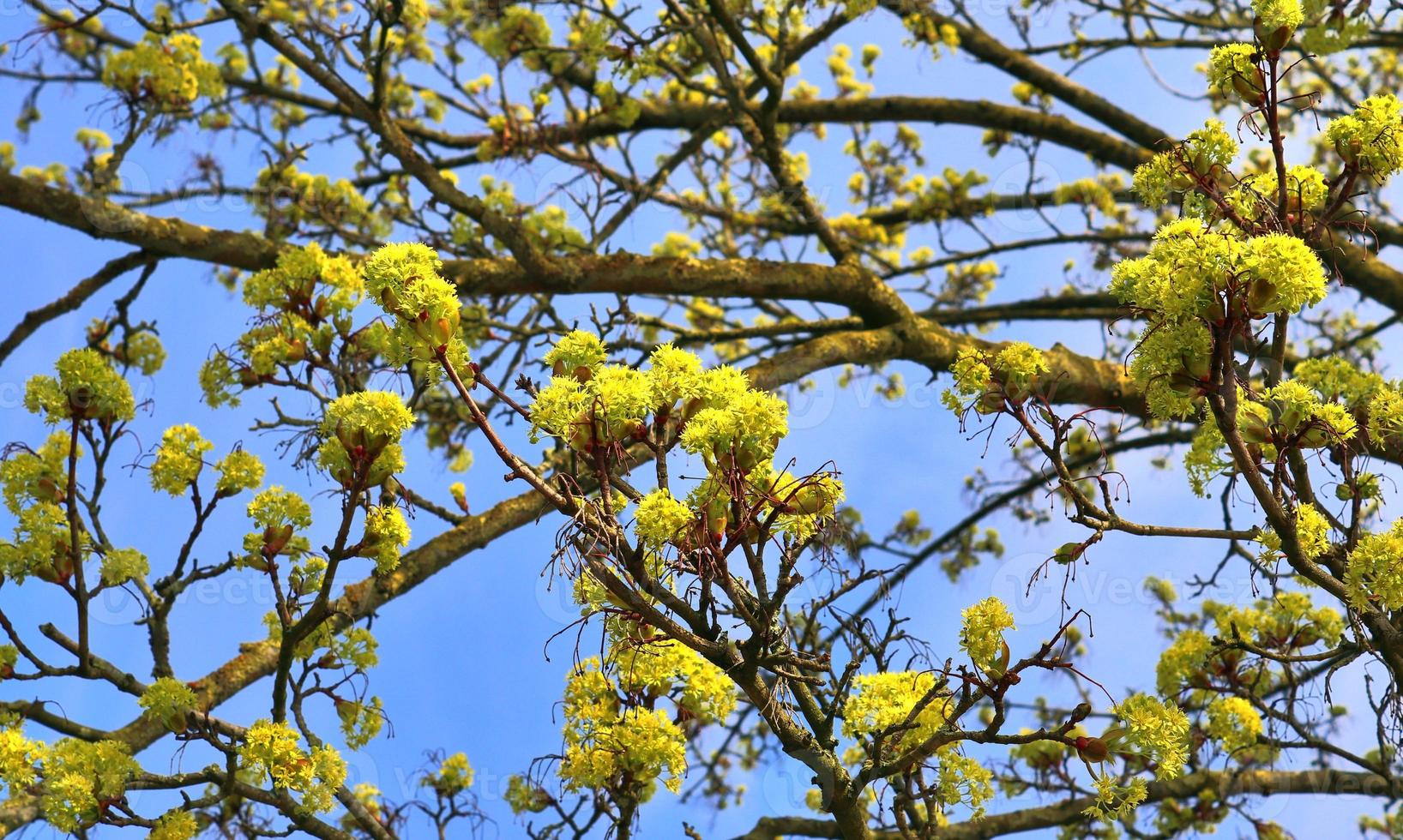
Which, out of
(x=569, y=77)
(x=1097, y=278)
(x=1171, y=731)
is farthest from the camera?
(x=1097, y=278)

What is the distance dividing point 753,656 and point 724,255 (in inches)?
269

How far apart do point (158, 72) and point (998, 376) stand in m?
4.64

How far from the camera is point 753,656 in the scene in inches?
102

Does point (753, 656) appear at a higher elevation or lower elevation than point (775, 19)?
lower

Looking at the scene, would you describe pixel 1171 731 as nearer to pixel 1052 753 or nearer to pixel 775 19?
pixel 1052 753

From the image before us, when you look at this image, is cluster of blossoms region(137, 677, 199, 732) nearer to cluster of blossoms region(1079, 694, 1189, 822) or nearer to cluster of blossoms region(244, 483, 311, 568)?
cluster of blossoms region(244, 483, 311, 568)

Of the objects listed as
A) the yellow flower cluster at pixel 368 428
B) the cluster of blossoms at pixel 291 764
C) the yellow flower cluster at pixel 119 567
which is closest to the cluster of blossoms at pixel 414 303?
the yellow flower cluster at pixel 368 428

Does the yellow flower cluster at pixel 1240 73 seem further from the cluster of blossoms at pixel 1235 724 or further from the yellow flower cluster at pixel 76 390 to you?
the yellow flower cluster at pixel 76 390

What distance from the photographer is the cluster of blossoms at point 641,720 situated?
3.24m

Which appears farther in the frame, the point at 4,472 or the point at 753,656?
the point at 4,472

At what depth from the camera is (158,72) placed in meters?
5.56

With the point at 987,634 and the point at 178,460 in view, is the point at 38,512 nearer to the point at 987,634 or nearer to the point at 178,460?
the point at 178,460

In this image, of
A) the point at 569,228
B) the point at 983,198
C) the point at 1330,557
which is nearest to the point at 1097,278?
the point at 983,198

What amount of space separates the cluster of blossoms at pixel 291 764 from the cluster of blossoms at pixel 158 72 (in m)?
3.59
